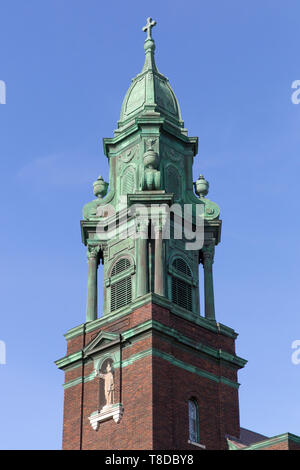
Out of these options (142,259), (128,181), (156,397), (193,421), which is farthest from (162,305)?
(128,181)

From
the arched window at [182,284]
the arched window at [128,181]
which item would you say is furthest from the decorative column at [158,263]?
the arched window at [128,181]

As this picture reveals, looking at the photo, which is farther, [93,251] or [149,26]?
[149,26]

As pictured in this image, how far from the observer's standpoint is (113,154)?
50.6 meters

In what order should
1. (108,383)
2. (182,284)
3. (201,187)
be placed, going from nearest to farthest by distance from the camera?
(108,383), (182,284), (201,187)

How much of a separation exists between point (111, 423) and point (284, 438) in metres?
7.65

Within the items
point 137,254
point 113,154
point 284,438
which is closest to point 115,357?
point 137,254

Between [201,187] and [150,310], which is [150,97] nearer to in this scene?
[201,187]

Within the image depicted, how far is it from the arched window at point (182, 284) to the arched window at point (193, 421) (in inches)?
210

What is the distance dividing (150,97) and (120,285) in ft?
36.1

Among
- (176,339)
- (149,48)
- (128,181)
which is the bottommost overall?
(176,339)

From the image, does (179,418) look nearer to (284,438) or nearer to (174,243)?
(284,438)

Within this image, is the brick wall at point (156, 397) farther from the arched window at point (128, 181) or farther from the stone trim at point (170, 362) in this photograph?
the arched window at point (128, 181)

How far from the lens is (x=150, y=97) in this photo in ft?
166
